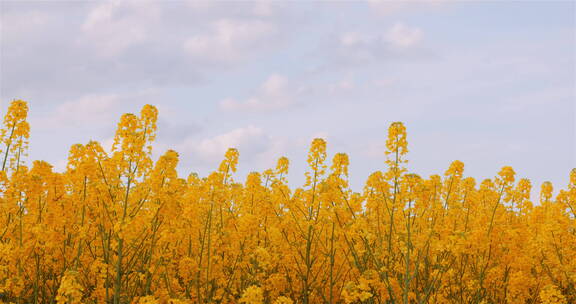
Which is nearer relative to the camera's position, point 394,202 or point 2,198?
point 394,202

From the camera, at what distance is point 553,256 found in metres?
8.73

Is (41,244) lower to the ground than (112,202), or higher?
lower

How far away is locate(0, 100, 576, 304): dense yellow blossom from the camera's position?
256 inches

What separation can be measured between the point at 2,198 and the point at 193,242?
2.70 m

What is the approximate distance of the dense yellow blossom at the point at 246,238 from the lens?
6508 mm

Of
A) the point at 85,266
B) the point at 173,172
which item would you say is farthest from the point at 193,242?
the point at 173,172

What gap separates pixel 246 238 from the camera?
8219mm

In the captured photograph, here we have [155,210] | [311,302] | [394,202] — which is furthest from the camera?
[311,302]

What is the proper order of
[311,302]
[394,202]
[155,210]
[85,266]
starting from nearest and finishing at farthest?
[155,210] < [394,202] < [85,266] < [311,302]

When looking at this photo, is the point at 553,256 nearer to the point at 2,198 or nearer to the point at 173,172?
the point at 173,172

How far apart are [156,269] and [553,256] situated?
5.91 m

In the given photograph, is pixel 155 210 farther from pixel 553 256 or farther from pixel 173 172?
pixel 553 256

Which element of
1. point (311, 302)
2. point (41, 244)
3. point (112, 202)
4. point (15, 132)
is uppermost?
point (15, 132)

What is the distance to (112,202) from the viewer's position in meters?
6.66
